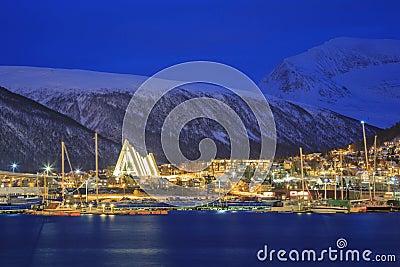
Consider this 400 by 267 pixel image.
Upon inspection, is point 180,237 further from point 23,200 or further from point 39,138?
point 39,138

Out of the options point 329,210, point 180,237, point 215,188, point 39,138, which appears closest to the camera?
point 180,237

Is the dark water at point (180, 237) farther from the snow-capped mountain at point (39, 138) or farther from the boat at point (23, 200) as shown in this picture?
the snow-capped mountain at point (39, 138)

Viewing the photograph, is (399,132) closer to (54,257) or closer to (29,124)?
(29,124)

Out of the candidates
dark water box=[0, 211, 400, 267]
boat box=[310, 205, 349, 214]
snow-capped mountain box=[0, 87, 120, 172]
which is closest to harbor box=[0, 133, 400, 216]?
boat box=[310, 205, 349, 214]

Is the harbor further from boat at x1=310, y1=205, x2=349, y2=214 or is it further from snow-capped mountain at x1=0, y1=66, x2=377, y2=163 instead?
snow-capped mountain at x1=0, y1=66, x2=377, y2=163

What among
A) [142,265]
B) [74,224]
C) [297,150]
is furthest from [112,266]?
[297,150]

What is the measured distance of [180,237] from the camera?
187 ft

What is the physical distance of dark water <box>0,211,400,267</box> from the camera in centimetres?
4628

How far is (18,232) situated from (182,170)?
74578 mm

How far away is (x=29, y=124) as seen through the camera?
138625 mm

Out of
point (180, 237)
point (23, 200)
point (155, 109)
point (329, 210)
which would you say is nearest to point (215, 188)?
point (23, 200)

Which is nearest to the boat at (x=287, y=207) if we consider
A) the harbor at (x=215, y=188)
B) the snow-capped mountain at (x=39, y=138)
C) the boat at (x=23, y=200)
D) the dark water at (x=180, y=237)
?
the harbor at (x=215, y=188)

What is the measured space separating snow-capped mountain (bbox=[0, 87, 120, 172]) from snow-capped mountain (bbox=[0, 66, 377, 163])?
7097 millimetres

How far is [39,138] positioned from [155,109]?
31664mm
